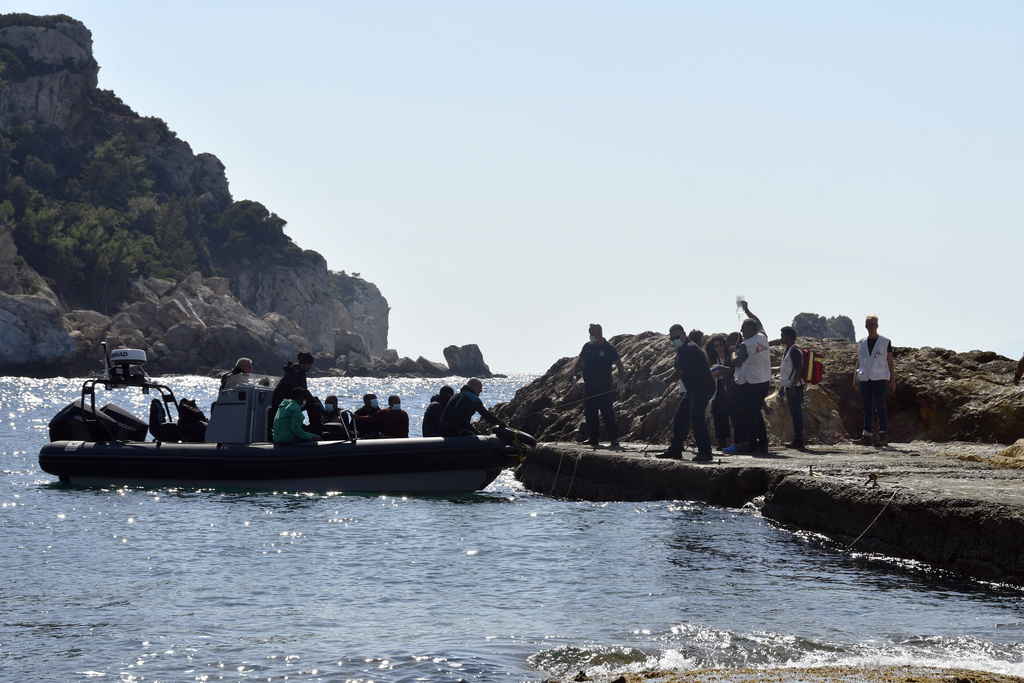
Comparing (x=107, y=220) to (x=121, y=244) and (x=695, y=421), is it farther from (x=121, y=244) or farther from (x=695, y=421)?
(x=695, y=421)

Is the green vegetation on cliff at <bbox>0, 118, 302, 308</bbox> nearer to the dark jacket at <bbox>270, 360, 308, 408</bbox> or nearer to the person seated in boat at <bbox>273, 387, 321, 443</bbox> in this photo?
the dark jacket at <bbox>270, 360, 308, 408</bbox>

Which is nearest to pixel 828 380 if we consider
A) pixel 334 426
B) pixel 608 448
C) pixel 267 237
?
pixel 608 448

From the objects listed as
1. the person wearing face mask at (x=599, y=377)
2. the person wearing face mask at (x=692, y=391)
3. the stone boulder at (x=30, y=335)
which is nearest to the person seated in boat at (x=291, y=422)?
the person wearing face mask at (x=599, y=377)

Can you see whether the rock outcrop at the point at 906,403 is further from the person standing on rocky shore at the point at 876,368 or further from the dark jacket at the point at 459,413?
the dark jacket at the point at 459,413

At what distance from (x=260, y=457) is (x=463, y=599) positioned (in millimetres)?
6983

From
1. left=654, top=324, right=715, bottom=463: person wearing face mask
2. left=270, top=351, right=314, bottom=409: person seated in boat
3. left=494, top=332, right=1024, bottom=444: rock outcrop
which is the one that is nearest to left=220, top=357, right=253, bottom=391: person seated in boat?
left=270, top=351, right=314, bottom=409: person seated in boat

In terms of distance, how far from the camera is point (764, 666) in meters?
5.20

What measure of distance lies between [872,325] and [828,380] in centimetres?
296

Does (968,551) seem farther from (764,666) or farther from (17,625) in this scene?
(17,625)

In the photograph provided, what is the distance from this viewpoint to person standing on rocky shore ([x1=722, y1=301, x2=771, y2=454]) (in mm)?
11945

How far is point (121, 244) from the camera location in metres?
111

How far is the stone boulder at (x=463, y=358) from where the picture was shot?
478 ft

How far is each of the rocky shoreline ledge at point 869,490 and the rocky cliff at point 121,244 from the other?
81989mm

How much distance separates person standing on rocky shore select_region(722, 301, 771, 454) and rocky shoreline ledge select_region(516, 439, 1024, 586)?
448 millimetres
